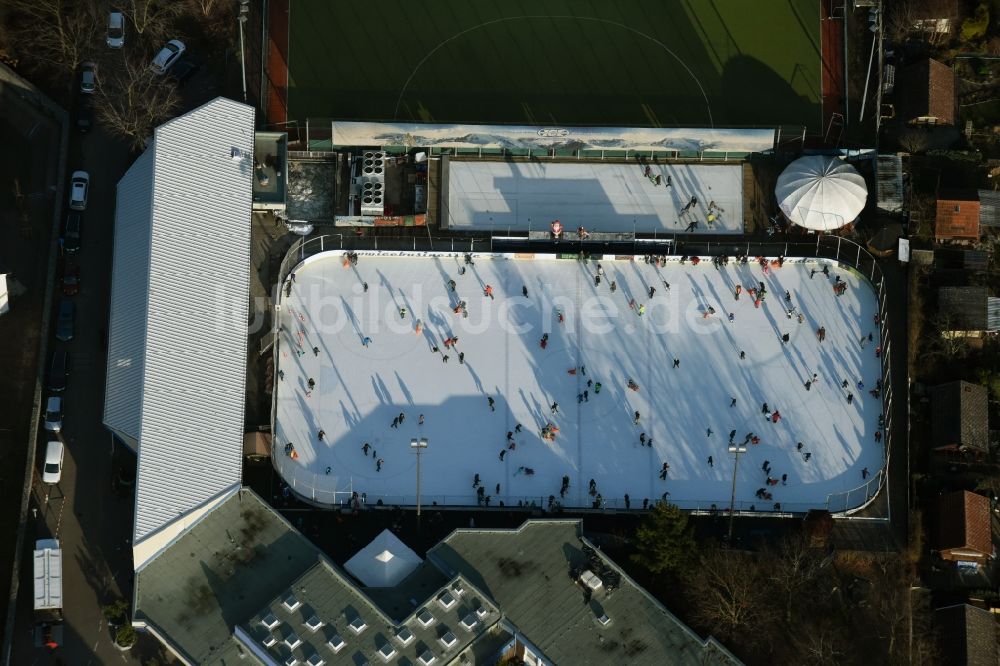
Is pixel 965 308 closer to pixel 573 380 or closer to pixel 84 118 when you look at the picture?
pixel 573 380

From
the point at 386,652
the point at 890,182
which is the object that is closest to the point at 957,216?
the point at 890,182

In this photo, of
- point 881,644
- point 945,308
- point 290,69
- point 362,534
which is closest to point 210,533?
point 362,534

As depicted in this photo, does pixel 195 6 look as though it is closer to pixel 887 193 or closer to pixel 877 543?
pixel 887 193

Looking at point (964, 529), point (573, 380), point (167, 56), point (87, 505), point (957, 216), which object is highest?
point (167, 56)

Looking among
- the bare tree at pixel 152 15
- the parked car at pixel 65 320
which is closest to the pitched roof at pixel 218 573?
the parked car at pixel 65 320

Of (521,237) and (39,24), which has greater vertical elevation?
(39,24)

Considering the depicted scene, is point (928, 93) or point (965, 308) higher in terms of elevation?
point (928, 93)
